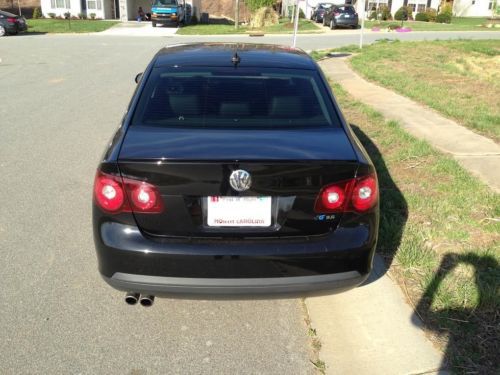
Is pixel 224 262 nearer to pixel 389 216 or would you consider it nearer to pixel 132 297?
pixel 132 297

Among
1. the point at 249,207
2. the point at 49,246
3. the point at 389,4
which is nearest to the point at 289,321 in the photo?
the point at 249,207

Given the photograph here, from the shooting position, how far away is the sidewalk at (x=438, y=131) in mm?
5625

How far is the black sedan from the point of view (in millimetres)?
2590

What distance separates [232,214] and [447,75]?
439 inches

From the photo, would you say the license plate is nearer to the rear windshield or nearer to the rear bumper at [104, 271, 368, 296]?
the rear bumper at [104, 271, 368, 296]

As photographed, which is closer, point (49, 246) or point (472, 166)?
point (49, 246)

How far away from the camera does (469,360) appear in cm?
271

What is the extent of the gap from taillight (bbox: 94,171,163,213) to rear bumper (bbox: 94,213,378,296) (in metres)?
0.11

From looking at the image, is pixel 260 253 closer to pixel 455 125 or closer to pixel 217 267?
pixel 217 267

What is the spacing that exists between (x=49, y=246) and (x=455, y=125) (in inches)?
233

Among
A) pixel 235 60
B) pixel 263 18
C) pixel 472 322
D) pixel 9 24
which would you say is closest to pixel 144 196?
pixel 235 60

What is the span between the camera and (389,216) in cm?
435

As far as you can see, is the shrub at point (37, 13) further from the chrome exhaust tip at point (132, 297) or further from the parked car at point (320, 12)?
the chrome exhaust tip at point (132, 297)

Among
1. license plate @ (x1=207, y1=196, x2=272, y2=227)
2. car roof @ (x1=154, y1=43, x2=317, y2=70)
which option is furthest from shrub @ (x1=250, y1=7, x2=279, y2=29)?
license plate @ (x1=207, y1=196, x2=272, y2=227)
